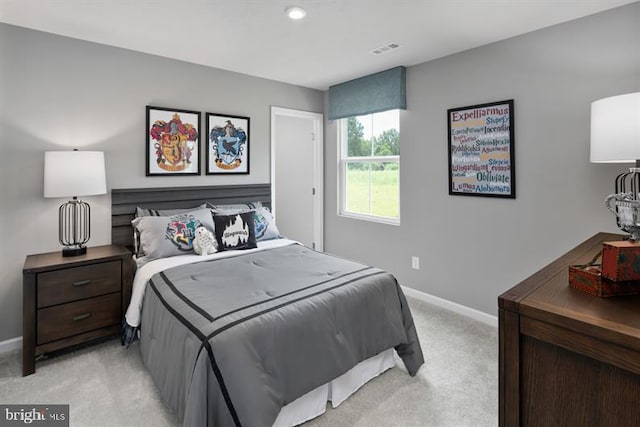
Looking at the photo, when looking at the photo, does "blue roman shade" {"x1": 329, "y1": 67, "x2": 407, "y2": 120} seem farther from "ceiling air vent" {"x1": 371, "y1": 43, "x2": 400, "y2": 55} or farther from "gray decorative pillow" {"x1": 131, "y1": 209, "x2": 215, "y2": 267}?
"gray decorative pillow" {"x1": 131, "y1": 209, "x2": 215, "y2": 267}

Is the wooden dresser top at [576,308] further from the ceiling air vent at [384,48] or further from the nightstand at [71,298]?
the nightstand at [71,298]

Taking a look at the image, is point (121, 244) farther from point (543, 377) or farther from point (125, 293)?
point (543, 377)

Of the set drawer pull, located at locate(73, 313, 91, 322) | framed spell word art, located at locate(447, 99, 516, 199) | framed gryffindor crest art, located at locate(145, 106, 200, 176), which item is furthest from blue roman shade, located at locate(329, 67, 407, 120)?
drawer pull, located at locate(73, 313, 91, 322)

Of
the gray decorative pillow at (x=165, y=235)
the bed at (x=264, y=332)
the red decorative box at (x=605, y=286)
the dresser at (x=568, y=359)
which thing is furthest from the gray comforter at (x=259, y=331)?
the red decorative box at (x=605, y=286)

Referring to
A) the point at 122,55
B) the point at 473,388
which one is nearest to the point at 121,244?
the point at 122,55

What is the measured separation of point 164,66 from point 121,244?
1.70 meters

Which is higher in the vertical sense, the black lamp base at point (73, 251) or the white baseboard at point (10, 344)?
the black lamp base at point (73, 251)

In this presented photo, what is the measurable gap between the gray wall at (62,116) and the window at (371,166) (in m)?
1.74

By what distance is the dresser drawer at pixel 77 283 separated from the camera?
2314 mm

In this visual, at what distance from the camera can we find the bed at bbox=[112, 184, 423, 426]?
4.91ft

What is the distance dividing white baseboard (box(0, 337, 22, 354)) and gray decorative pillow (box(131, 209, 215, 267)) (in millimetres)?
1044

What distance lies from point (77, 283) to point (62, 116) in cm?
136

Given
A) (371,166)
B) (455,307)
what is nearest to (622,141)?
(455,307)

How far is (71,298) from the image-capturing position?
2.42m
